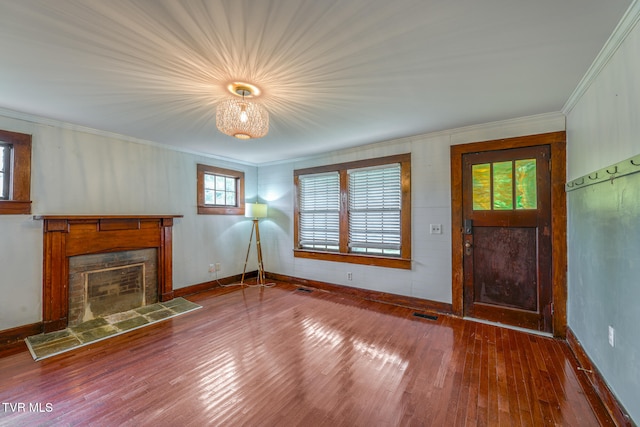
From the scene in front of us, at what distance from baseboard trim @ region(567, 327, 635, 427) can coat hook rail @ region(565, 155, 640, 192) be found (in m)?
1.44

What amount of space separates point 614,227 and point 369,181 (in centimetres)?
277

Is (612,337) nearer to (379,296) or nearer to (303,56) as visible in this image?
(379,296)

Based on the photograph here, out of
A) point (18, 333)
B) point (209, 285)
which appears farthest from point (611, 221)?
point (18, 333)

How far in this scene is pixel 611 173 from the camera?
1.77 metres

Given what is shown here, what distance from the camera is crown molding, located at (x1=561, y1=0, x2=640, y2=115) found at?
1.44m

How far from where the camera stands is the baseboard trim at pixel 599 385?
162 cm

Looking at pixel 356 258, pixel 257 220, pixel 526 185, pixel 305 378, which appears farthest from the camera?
pixel 257 220

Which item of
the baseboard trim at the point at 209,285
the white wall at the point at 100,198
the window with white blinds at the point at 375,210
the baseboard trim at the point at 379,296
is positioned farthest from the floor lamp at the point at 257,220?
the window with white blinds at the point at 375,210

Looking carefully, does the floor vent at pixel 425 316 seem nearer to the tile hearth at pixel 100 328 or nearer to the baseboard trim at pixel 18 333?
the tile hearth at pixel 100 328

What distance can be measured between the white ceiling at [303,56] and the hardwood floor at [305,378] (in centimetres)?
242

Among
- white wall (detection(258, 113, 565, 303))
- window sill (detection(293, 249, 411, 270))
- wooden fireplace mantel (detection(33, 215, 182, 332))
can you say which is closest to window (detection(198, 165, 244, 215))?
wooden fireplace mantel (detection(33, 215, 182, 332))

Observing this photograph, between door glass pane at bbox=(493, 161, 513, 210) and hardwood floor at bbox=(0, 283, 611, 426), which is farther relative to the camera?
door glass pane at bbox=(493, 161, 513, 210)

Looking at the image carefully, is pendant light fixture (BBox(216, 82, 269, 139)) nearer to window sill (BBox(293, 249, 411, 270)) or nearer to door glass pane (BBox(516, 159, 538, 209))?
window sill (BBox(293, 249, 411, 270))

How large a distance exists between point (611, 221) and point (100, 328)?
4.91m
